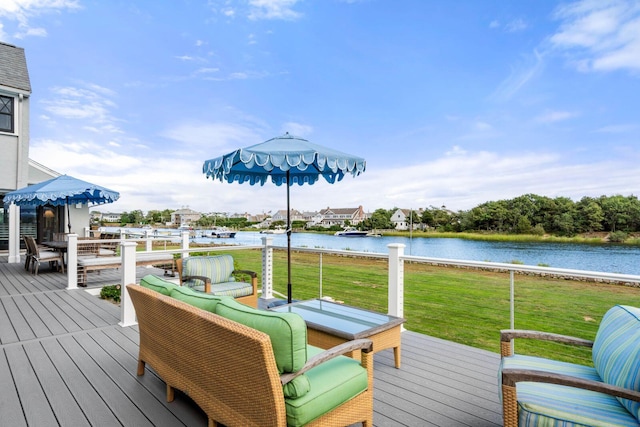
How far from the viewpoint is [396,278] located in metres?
4.11

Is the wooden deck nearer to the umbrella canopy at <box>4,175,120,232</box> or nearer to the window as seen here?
the umbrella canopy at <box>4,175,120,232</box>

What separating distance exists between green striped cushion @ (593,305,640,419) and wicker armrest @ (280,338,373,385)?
1.29 m

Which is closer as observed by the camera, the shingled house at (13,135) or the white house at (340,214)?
the shingled house at (13,135)

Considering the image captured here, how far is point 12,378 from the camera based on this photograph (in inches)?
113

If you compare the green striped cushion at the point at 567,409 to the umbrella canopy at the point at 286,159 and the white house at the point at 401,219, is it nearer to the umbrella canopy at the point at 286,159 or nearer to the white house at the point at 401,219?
the umbrella canopy at the point at 286,159

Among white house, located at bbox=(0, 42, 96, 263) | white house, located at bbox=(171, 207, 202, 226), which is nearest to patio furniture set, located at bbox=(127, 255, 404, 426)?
white house, located at bbox=(0, 42, 96, 263)

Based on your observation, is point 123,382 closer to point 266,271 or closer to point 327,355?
point 327,355

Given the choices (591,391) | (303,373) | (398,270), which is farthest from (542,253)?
(303,373)

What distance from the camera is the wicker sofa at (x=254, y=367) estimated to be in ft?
5.23

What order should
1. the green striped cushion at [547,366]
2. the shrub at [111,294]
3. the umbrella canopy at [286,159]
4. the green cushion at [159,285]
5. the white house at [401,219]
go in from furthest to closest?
the white house at [401,219]
the shrub at [111,294]
the umbrella canopy at [286,159]
the green cushion at [159,285]
the green striped cushion at [547,366]

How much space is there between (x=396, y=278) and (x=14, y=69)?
1337cm

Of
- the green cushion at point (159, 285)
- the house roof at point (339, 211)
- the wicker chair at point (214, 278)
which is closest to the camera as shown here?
the green cushion at point (159, 285)

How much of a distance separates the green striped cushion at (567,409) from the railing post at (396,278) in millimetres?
2309

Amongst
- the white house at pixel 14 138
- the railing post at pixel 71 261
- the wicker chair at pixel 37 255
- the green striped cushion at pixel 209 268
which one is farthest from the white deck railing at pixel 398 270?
the white house at pixel 14 138
